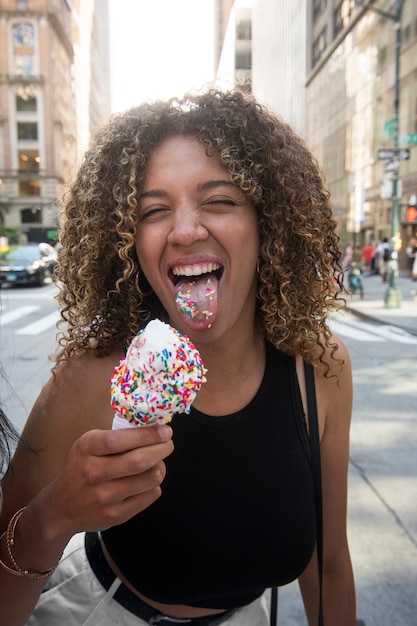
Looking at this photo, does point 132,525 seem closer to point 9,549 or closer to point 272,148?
point 9,549

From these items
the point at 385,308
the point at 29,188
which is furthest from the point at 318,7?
the point at 385,308

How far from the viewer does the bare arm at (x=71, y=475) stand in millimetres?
1060

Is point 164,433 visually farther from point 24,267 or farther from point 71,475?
point 24,267

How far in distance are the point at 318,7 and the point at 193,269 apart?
62.1 m

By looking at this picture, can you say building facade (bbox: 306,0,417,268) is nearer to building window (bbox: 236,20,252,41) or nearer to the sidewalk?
the sidewalk

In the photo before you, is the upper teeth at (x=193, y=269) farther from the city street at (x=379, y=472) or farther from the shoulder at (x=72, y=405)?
the city street at (x=379, y=472)

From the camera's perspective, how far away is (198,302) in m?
1.52

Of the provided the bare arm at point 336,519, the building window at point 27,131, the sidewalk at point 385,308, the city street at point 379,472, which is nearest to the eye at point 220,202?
the bare arm at point 336,519

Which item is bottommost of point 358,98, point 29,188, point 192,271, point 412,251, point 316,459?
point 316,459

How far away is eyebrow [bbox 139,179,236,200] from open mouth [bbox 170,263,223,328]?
0.21 m

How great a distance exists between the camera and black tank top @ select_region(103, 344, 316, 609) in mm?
1525

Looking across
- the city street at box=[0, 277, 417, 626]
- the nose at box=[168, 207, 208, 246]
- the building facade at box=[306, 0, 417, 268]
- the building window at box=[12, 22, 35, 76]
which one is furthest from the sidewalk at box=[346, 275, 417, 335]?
the building window at box=[12, 22, 35, 76]

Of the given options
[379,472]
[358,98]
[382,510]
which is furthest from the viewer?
[358,98]

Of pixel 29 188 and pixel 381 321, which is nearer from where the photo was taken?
pixel 381 321
